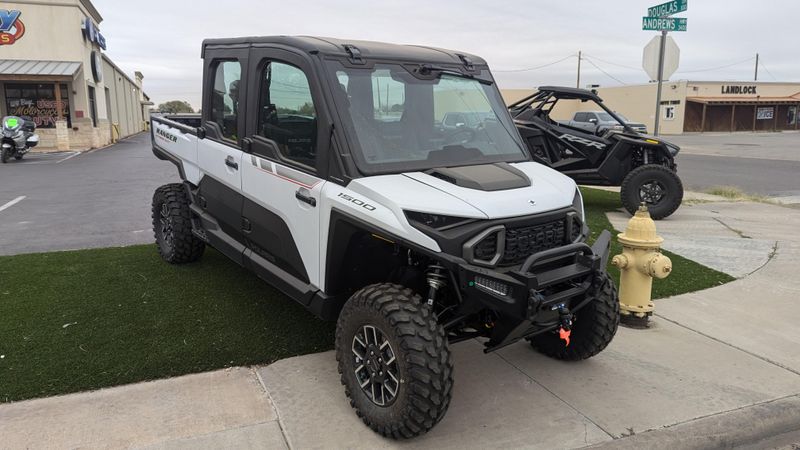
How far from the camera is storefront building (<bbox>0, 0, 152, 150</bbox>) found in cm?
2397

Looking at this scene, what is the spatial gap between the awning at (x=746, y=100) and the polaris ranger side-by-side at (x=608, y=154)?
4397cm

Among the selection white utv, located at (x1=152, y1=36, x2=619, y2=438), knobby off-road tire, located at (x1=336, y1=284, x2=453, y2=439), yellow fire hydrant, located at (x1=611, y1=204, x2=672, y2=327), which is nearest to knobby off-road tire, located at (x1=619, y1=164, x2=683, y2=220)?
yellow fire hydrant, located at (x1=611, y1=204, x2=672, y2=327)

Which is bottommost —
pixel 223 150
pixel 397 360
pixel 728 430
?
pixel 728 430

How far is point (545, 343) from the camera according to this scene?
13.7 ft

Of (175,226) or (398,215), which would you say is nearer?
(398,215)

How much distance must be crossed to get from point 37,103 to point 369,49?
27.7 metres

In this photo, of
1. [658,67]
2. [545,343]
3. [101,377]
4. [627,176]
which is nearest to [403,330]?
[545,343]

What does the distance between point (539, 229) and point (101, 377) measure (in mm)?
2879

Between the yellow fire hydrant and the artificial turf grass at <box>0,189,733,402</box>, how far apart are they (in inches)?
39.2

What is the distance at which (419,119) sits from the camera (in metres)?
3.79

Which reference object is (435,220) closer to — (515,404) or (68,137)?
(515,404)

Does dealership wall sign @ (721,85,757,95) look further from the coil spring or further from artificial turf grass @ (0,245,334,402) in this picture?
the coil spring

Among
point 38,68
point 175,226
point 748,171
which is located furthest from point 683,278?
point 38,68

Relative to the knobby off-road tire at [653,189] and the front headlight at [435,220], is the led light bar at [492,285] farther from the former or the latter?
the knobby off-road tire at [653,189]
